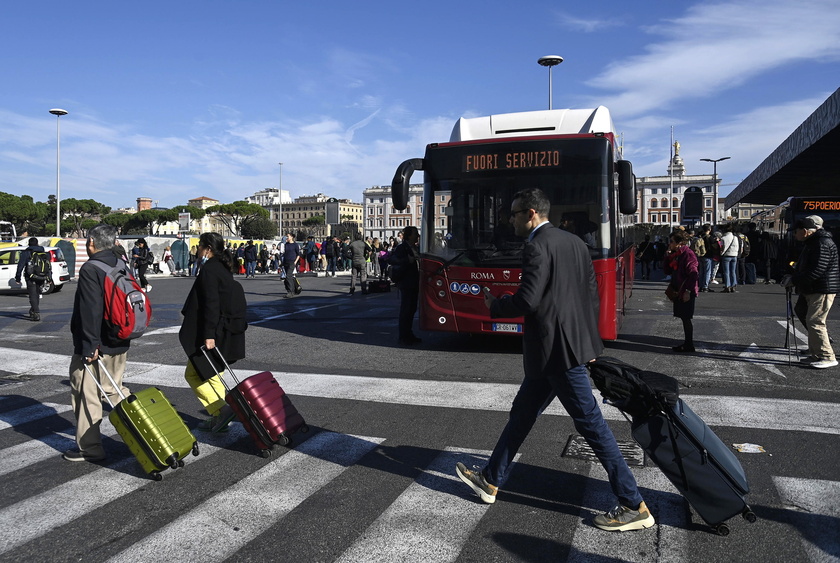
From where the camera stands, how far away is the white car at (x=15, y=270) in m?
21.1

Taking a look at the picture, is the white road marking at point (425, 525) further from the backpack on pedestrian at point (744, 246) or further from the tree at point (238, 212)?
the tree at point (238, 212)

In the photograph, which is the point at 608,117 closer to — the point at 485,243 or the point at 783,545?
the point at 485,243

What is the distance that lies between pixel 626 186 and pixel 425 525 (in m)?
6.07

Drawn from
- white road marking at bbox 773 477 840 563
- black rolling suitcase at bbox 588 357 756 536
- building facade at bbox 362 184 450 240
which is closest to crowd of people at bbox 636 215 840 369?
building facade at bbox 362 184 450 240

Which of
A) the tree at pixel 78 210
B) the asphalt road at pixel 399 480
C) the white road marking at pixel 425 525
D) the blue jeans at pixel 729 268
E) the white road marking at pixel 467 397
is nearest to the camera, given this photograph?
the white road marking at pixel 425 525

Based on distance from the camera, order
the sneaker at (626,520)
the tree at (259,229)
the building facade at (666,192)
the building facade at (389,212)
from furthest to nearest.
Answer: the building facade at (666,192), the tree at (259,229), the building facade at (389,212), the sneaker at (626,520)

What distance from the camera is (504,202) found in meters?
8.94

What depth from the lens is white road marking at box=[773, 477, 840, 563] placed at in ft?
11.0

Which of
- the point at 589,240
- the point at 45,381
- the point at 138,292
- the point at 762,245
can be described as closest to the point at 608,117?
the point at 589,240

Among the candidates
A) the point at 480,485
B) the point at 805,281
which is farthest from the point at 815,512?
the point at 805,281

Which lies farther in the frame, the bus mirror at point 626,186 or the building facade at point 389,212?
the building facade at point 389,212

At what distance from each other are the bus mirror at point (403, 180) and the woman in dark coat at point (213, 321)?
12.3ft

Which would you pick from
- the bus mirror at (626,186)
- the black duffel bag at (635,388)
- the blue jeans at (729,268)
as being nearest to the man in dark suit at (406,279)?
the bus mirror at (626,186)

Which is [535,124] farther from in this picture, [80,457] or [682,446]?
[80,457]
